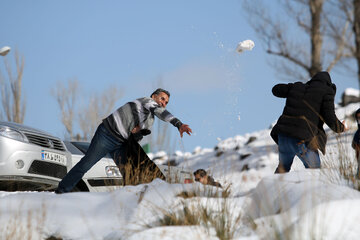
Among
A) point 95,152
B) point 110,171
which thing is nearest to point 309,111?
point 95,152

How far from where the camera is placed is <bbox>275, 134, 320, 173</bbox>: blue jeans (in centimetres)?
435

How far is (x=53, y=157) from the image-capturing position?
571cm

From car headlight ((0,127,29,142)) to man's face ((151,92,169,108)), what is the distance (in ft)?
5.77

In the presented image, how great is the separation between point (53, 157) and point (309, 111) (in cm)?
311

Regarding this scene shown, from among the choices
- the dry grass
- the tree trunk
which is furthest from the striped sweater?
the tree trunk

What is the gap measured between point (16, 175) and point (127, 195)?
2.31 m

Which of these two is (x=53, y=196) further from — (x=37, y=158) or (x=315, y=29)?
(x=315, y=29)

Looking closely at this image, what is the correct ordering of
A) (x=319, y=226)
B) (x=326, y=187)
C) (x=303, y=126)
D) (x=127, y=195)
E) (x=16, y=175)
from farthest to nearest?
1. (x=16, y=175)
2. (x=303, y=126)
3. (x=127, y=195)
4. (x=326, y=187)
5. (x=319, y=226)

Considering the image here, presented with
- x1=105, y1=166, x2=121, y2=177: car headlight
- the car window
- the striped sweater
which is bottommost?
x1=105, y1=166, x2=121, y2=177: car headlight

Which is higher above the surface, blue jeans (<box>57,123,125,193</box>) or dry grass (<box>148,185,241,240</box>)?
blue jeans (<box>57,123,125,193</box>)

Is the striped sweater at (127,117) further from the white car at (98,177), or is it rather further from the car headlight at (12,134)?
the car headlight at (12,134)

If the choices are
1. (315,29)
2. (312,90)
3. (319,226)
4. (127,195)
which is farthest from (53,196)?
(315,29)

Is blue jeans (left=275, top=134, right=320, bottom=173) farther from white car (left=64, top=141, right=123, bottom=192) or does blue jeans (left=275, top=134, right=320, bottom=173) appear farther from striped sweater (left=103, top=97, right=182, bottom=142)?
white car (left=64, top=141, right=123, bottom=192)

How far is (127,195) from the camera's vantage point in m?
3.52
